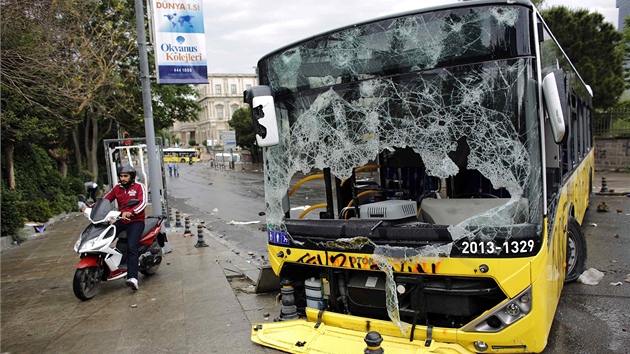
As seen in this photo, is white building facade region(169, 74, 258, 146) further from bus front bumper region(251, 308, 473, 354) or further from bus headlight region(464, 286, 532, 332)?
bus headlight region(464, 286, 532, 332)

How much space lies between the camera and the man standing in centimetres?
671

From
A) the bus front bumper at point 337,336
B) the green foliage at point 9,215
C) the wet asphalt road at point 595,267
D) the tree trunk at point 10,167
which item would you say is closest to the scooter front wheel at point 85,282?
the wet asphalt road at point 595,267

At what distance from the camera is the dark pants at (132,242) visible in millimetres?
6715

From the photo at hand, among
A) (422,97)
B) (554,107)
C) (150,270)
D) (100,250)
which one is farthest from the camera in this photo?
(150,270)

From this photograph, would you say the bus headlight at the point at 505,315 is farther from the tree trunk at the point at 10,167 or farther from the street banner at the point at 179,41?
the tree trunk at the point at 10,167

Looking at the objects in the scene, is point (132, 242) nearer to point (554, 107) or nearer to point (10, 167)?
point (554, 107)

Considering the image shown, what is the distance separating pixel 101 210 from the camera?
22.0 ft

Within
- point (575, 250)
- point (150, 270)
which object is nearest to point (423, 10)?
point (575, 250)

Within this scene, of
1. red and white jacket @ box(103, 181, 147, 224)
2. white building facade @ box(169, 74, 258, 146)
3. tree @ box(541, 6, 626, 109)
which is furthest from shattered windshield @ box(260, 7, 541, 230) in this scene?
white building facade @ box(169, 74, 258, 146)

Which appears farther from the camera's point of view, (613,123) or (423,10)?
(613,123)

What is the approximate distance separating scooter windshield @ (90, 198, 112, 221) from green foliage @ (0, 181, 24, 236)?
690 cm

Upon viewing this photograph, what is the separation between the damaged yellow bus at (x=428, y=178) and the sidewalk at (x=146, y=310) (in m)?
0.78

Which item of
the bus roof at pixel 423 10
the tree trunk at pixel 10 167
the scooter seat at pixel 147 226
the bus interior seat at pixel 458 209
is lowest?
the scooter seat at pixel 147 226

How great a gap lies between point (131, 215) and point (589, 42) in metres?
22.3
